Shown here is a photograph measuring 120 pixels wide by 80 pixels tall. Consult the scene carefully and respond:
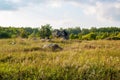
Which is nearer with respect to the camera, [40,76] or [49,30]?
[40,76]

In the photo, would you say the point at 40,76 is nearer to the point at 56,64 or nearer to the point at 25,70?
the point at 25,70

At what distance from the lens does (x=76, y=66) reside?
8055 millimetres

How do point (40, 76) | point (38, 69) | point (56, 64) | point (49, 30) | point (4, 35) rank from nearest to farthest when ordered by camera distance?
point (40, 76)
point (38, 69)
point (56, 64)
point (49, 30)
point (4, 35)

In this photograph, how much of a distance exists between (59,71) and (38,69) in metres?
0.65

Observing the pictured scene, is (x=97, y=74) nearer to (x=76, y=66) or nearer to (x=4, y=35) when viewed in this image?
(x=76, y=66)

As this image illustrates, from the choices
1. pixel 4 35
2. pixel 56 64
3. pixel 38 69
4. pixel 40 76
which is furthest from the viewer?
pixel 4 35

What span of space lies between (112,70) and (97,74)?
669 millimetres

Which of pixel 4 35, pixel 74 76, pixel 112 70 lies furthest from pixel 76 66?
pixel 4 35

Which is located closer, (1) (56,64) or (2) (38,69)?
(2) (38,69)

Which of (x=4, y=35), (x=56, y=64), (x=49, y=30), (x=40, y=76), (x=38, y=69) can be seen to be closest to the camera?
(x=40, y=76)

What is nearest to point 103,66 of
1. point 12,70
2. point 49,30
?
point 12,70

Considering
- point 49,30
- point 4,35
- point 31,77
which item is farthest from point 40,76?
point 4,35

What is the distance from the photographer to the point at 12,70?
25.0 feet

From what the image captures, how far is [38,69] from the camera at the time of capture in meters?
7.80
